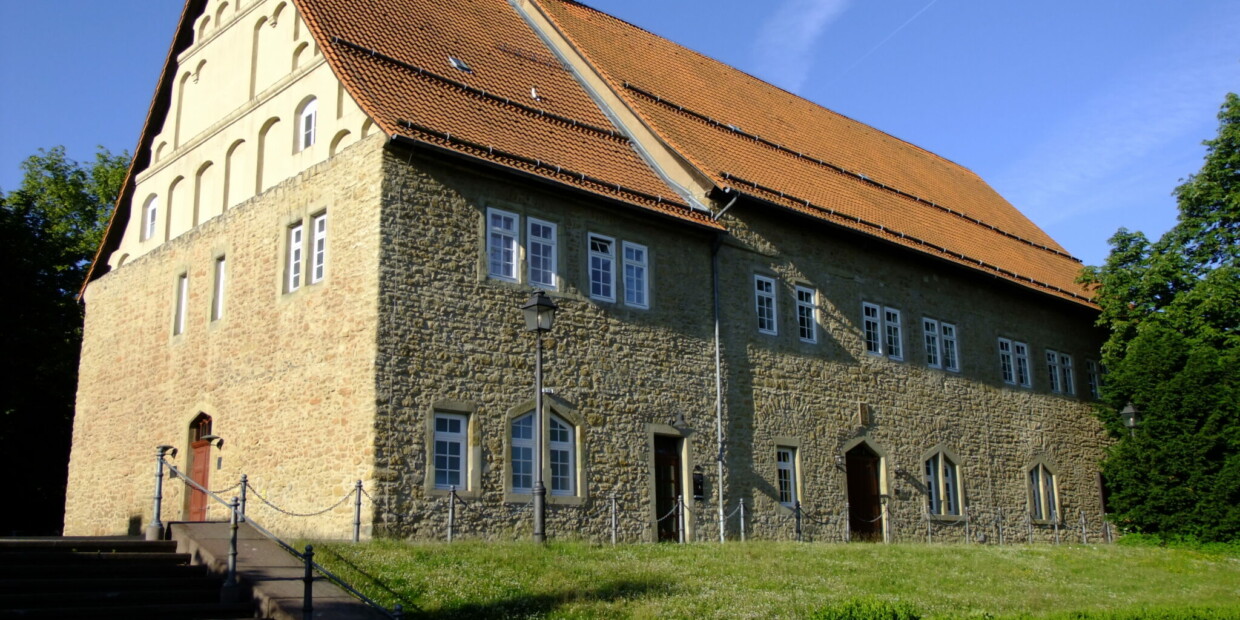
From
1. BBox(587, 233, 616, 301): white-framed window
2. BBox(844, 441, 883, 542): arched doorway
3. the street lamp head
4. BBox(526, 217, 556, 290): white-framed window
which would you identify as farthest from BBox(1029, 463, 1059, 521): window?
the street lamp head

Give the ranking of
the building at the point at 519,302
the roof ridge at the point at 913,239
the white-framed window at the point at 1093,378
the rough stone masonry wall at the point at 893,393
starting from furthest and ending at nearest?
the white-framed window at the point at 1093,378, the roof ridge at the point at 913,239, the rough stone masonry wall at the point at 893,393, the building at the point at 519,302

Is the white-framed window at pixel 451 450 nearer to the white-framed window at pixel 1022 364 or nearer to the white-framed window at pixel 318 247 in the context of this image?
the white-framed window at pixel 318 247

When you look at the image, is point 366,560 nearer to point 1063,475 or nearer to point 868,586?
point 868,586

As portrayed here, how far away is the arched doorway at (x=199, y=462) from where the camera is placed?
19.5 m

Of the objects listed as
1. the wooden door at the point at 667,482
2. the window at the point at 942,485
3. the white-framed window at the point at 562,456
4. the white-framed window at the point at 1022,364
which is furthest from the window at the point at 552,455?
the white-framed window at the point at 1022,364

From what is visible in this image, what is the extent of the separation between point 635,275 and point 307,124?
5.90 metres

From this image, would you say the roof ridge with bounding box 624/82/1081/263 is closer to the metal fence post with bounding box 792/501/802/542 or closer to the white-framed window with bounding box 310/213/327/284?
the white-framed window with bounding box 310/213/327/284

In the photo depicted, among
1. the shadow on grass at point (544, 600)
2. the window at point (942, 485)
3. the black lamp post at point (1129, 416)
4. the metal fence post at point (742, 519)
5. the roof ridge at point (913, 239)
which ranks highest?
the roof ridge at point (913, 239)

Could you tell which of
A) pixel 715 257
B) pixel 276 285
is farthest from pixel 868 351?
pixel 276 285

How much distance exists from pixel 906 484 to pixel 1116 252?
1040 centimetres

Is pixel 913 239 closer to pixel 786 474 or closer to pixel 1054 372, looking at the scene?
pixel 1054 372

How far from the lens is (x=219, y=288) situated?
20.3 metres

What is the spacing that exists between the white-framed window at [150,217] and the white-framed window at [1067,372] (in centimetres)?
2186

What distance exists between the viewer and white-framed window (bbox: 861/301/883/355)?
79.3 feet
